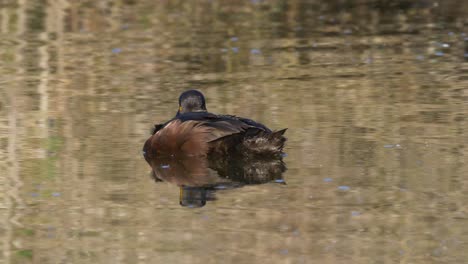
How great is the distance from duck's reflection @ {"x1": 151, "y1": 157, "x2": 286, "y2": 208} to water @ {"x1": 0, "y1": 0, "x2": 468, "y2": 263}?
0.43ft

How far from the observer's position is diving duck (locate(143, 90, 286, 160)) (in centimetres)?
1055

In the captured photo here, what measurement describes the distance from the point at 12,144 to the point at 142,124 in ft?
5.16

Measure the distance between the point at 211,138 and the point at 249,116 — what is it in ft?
6.53

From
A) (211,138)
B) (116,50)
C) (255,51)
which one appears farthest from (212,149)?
(116,50)

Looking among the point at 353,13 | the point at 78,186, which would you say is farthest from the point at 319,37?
the point at 78,186

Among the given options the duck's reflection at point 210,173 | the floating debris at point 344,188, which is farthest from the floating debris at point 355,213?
the duck's reflection at point 210,173

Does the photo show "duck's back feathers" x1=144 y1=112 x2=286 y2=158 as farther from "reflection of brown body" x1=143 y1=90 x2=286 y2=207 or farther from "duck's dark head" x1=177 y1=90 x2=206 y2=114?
"duck's dark head" x1=177 y1=90 x2=206 y2=114

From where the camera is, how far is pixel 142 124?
12.4 m

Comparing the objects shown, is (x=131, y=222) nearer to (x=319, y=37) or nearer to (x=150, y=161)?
(x=150, y=161)

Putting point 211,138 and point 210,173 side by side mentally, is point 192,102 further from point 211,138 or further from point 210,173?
point 210,173

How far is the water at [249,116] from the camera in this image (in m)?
7.97

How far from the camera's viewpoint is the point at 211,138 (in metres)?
10.6

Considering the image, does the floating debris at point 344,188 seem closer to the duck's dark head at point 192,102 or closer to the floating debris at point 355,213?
the floating debris at point 355,213

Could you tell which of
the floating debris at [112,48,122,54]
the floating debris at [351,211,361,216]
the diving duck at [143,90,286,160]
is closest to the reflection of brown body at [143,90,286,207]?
the diving duck at [143,90,286,160]
